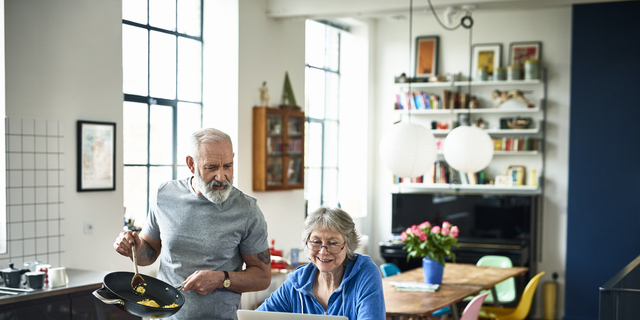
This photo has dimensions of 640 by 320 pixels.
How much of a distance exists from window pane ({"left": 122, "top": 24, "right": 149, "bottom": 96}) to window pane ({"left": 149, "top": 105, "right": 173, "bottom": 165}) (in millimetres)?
231

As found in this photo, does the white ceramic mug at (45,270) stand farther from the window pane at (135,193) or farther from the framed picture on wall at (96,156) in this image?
the window pane at (135,193)

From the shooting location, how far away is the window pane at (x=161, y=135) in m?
5.12

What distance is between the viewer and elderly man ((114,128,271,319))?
223 cm

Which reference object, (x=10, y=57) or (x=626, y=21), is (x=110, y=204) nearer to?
(x=10, y=57)

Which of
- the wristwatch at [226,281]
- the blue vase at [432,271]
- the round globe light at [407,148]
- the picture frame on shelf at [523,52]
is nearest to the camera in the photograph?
the wristwatch at [226,281]

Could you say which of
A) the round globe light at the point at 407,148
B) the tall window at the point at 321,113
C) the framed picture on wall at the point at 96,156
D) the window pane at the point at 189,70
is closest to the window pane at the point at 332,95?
the tall window at the point at 321,113

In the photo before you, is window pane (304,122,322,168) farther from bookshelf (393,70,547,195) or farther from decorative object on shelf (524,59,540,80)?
decorative object on shelf (524,59,540,80)

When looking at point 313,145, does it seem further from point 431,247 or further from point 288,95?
point 431,247

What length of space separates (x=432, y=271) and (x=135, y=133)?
251 cm

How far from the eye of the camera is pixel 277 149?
586cm

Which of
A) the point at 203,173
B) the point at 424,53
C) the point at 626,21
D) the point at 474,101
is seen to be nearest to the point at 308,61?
the point at 424,53

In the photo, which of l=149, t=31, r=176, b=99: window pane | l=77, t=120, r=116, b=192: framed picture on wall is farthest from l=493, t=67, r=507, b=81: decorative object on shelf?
l=77, t=120, r=116, b=192: framed picture on wall

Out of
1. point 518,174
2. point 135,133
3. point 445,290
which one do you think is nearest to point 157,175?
point 135,133

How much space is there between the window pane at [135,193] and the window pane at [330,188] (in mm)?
2978
